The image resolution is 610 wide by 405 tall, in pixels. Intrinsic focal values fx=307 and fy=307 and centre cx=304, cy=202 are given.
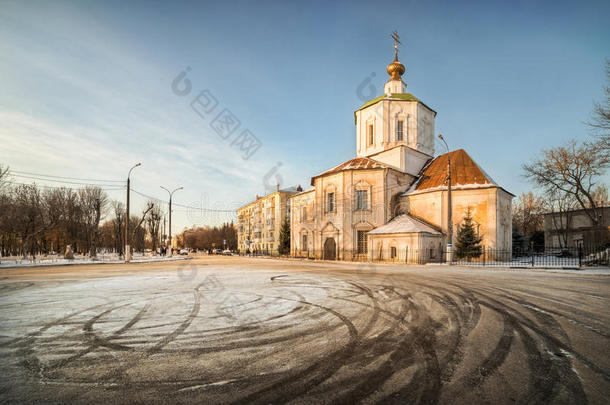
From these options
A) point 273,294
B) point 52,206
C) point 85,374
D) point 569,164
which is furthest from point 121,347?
point 52,206

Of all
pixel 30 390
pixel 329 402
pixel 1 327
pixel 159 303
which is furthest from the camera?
pixel 159 303

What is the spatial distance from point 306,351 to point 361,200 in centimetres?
3172

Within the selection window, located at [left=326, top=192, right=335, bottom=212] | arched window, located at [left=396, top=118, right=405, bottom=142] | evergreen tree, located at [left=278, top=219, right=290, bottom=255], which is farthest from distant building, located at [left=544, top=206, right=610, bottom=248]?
evergreen tree, located at [left=278, top=219, right=290, bottom=255]

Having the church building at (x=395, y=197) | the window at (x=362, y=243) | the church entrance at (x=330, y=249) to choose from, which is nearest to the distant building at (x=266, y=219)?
the church building at (x=395, y=197)

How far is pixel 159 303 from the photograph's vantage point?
7.50 meters

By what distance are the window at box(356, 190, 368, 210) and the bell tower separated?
5351 mm

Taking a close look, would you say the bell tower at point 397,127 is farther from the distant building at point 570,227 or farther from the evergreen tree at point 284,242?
the distant building at point 570,227

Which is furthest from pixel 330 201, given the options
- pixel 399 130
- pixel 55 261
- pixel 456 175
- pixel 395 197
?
pixel 55 261

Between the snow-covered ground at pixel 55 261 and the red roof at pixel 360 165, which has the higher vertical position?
the red roof at pixel 360 165

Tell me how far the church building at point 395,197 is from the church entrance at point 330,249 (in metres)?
0.12

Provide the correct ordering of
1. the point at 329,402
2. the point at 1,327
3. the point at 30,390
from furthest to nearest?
the point at 1,327
the point at 30,390
the point at 329,402

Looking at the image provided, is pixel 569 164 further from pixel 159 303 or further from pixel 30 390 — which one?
pixel 30 390

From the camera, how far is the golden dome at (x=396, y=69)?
4056cm

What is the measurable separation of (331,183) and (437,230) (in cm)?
1315
